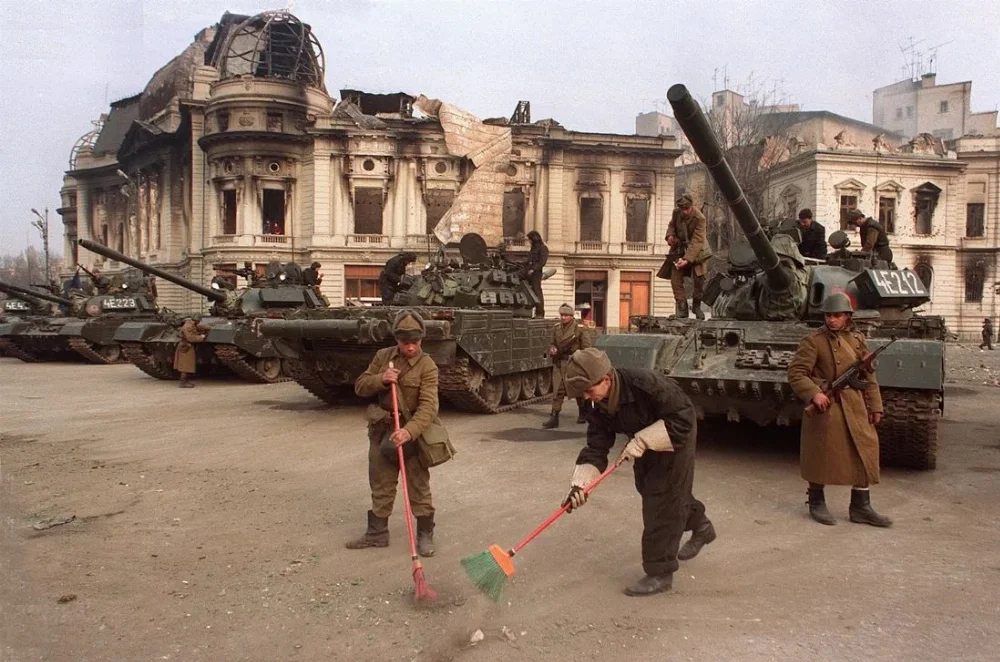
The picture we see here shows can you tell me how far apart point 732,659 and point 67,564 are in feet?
12.4

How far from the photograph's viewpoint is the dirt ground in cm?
361

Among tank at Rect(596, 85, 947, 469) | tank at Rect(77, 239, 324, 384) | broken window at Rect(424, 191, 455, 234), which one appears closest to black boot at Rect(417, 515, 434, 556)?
tank at Rect(596, 85, 947, 469)

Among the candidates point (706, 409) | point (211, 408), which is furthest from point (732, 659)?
point (211, 408)

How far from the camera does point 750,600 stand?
4.07 meters

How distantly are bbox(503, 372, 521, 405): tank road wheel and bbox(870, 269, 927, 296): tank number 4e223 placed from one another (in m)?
5.19

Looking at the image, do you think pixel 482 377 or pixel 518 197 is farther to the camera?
pixel 518 197

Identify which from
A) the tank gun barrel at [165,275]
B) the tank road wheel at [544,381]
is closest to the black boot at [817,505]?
the tank road wheel at [544,381]

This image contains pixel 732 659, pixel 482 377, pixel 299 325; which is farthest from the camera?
pixel 482 377

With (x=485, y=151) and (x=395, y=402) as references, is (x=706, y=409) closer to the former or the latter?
(x=395, y=402)

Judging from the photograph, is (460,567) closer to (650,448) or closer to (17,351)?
(650,448)

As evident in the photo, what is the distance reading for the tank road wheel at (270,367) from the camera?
14586 millimetres

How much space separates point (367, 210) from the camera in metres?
31.4

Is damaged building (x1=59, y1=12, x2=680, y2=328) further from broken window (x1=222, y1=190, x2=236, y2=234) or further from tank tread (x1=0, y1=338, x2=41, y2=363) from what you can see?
tank tread (x1=0, y1=338, x2=41, y2=363)

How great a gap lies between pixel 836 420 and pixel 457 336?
5.02 m
